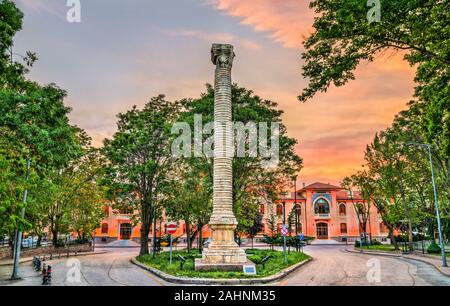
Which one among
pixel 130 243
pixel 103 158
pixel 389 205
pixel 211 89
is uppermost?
pixel 211 89

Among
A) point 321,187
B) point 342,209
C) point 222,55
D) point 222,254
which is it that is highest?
point 222,55

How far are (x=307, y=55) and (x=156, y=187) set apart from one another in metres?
23.0

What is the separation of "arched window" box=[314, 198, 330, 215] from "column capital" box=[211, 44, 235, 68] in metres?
59.7

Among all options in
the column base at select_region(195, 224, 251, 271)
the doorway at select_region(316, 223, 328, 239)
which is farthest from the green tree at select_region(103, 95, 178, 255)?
the doorway at select_region(316, 223, 328, 239)

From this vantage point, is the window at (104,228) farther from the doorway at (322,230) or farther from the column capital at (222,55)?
the column capital at (222,55)

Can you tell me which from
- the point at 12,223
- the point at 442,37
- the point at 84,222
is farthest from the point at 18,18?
the point at 84,222

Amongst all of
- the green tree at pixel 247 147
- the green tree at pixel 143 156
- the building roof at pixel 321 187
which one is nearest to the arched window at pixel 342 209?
the building roof at pixel 321 187

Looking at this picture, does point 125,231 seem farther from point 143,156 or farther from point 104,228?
point 143,156

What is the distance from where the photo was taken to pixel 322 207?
79.9m

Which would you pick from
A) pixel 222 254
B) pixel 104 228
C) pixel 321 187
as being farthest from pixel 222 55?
pixel 321 187

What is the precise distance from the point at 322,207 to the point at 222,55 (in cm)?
6112

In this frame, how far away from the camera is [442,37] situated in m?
13.9
